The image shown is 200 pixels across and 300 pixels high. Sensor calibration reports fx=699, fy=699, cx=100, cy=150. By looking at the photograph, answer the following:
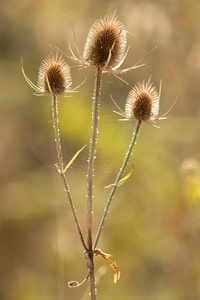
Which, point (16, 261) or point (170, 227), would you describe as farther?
point (16, 261)

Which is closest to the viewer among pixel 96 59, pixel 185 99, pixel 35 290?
pixel 96 59

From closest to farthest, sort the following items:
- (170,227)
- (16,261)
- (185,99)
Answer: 1. (170,227)
2. (185,99)
3. (16,261)

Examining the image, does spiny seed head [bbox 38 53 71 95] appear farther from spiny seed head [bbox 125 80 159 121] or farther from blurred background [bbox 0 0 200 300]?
blurred background [bbox 0 0 200 300]

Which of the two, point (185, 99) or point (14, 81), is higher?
point (14, 81)

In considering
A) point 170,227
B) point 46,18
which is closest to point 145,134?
point 170,227

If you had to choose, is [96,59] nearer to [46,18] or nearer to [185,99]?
[185,99]

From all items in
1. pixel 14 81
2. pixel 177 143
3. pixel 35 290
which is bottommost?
pixel 35 290

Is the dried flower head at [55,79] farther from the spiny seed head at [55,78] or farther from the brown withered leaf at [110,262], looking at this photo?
the brown withered leaf at [110,262]

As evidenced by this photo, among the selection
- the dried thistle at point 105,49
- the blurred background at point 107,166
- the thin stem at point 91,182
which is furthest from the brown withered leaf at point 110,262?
the blurred background at point 107,166
